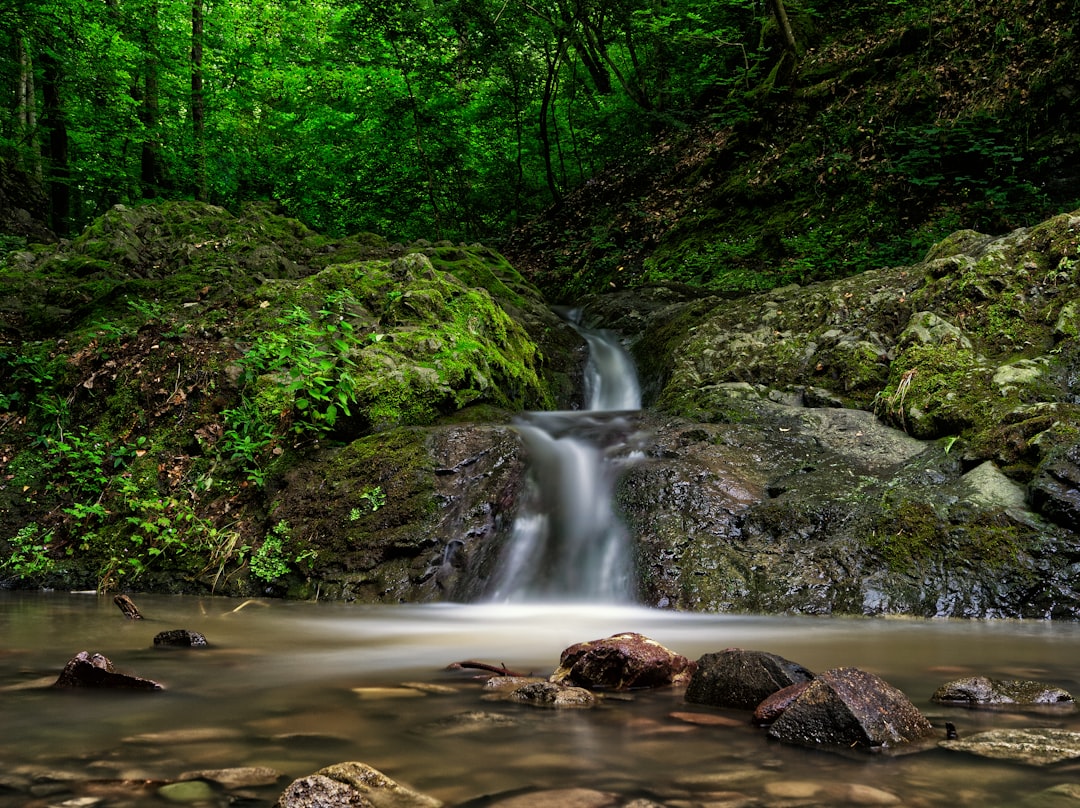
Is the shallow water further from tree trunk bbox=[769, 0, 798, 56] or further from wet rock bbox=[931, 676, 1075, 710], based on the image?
tree trunk bbox=[769, 0, 798, 56]

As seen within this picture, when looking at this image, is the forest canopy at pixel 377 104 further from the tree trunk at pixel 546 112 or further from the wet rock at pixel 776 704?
the wet rock at pixel 776 704

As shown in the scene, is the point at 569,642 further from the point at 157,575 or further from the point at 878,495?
the point at 157,575

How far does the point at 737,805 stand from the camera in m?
1.79

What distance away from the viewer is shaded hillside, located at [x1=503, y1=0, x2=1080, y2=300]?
10.8 m

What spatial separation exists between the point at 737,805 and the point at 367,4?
17637 millimetres

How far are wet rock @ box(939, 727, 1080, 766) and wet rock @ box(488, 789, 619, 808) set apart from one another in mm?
1036

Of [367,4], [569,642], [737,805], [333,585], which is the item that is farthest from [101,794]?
[367,4]

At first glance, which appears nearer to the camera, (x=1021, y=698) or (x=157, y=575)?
(x=1021, y=698)

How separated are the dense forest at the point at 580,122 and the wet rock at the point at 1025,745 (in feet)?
33.0

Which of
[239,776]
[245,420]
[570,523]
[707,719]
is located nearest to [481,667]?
[707,719]

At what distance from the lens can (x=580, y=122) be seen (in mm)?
20094

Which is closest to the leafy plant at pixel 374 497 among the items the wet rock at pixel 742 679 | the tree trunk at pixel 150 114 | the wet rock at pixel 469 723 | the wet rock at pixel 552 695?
the wet rock at pixel 552 695

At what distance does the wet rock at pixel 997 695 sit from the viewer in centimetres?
259

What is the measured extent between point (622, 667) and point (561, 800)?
1089mm
